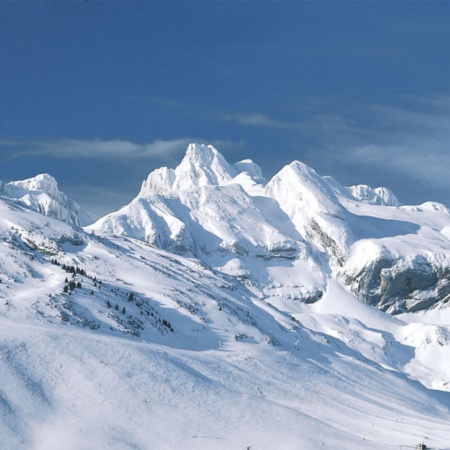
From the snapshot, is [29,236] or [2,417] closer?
[2,417]

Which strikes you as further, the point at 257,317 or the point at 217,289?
the point at 217,289

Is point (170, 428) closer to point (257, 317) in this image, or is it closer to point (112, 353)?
point (112, 353)

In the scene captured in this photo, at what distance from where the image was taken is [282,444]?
1924 inches

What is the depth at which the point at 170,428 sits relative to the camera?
49.6 meters

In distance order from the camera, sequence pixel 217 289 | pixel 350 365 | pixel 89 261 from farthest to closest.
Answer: pixel 217 289, pixel 89 261, pixel 350 365

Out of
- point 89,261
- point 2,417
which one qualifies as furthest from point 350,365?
point 2,417

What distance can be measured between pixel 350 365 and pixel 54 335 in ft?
173

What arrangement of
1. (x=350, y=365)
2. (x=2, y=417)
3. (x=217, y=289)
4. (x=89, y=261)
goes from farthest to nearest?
(x=217, y=289)
(x=89, y=261)
(x=350, y=365)
(x=2, y=417)

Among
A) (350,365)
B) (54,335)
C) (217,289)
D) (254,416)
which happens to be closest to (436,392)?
(350,365)

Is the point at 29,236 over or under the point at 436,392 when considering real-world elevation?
over

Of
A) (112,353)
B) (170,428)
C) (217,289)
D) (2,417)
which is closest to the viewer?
(2,417)

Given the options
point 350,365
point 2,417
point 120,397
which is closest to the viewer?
point 2,417

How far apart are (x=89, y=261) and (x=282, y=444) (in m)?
72.6

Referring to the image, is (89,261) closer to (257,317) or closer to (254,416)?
(257,317)
